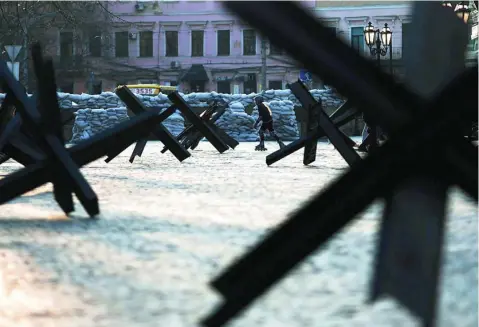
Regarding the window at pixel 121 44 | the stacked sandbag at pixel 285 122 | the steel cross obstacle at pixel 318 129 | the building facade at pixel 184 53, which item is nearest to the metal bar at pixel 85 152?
the steel cross obstacle at pixel 318 129

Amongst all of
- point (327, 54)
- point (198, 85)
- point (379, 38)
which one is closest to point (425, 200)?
point (327, 54)

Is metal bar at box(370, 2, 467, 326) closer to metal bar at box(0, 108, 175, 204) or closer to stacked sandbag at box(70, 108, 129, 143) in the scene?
metal bar at box(0, 108, 175, 204)

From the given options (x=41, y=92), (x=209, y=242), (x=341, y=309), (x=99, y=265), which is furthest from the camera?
(x=41, y=92)

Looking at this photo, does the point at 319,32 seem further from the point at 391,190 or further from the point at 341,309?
the point at 341,309

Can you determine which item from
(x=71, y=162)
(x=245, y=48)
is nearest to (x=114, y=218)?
(x=71, y=162)

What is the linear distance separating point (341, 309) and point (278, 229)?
58 centimetres

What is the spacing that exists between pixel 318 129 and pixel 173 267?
26.6 feet

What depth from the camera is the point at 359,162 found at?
2176mm

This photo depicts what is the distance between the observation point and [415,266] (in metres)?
2.47

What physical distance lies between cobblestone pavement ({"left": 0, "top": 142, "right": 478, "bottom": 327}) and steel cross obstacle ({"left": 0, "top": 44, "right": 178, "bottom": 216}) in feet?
0.47

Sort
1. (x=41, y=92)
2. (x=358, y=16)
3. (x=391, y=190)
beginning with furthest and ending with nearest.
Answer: (x=358, y=16), (x=41, y=92), (x=391, y=190)

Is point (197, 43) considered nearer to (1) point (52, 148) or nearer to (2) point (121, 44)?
(2) point (121, 44)

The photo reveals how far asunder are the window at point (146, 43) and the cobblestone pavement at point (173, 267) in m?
51.0

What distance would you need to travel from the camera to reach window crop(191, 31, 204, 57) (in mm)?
56969
